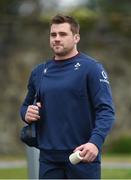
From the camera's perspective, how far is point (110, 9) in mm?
20500

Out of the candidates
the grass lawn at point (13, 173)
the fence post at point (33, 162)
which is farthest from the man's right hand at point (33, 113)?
the grass lawn at point (13, 173)

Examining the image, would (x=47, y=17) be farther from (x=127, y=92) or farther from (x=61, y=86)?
(x=61, y=86)

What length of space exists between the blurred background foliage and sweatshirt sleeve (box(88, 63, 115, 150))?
13.7 metres

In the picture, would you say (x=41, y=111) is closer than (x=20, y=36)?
Yes

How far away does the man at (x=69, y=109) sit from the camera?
5.30m

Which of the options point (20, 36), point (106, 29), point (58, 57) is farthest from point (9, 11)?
point (58, 57)

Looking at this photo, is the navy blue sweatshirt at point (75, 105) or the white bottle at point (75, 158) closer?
the white bottle at point (75, 158)

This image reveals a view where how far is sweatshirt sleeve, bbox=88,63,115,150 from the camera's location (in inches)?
204

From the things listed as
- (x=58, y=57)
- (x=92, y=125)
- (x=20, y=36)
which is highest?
(x=20, y=36)

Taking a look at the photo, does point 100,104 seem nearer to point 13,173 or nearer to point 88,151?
point 88,151

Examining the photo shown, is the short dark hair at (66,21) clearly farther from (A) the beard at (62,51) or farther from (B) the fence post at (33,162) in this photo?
(B) the fence post at (33,162)

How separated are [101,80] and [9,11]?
1464 cm

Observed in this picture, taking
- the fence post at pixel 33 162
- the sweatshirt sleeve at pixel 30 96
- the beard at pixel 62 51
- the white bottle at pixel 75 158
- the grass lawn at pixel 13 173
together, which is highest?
the beard at pixel 62 51

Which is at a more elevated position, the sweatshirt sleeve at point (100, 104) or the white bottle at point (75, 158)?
the sweatshirt sleeve at point (100, 104)
